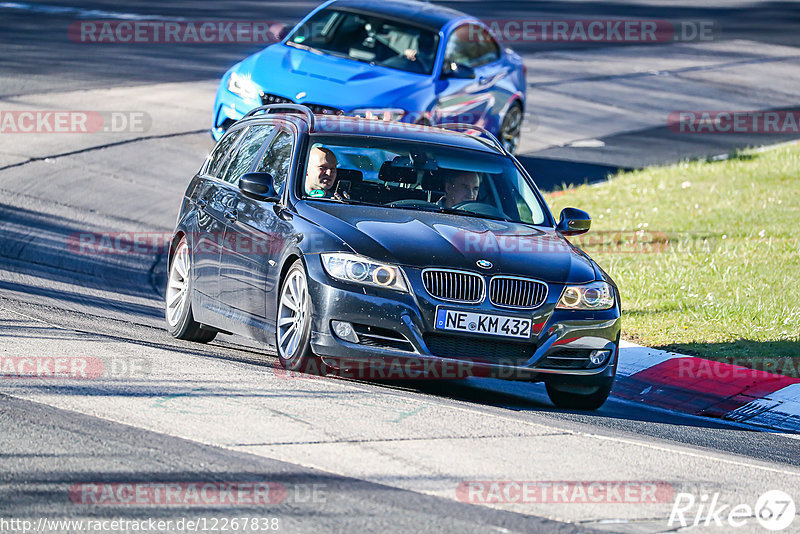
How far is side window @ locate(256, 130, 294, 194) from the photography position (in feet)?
29.9

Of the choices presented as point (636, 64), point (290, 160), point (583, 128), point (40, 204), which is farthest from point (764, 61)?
point (290, 160)

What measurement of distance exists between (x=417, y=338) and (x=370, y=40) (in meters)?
9.02

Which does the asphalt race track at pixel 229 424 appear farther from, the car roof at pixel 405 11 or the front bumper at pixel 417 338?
the car roof at pixel 405 11

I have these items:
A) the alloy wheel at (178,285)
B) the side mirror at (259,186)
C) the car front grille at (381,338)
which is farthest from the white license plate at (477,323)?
the alloy wheel at (178,285)

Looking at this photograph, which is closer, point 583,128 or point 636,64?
point 583,128

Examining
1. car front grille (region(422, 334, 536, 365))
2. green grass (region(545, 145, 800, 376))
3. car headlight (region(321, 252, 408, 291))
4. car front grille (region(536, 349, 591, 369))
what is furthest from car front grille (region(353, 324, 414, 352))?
green grass (region(545, 145, 800, 376))

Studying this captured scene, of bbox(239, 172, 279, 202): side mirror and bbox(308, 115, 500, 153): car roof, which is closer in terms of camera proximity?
bbox(239, 172, 279, 202): side mirror

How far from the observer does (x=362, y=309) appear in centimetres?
775

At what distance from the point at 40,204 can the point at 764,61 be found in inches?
810

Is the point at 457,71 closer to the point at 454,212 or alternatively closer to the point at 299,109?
the point at 299,109

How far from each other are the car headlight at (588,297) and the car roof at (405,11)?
875 centimetres

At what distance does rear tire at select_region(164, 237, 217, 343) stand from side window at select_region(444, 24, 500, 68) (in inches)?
275

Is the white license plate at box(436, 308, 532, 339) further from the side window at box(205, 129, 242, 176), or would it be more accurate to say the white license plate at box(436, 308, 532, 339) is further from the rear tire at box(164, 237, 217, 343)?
the side window at box(205, 129, 242, 176)

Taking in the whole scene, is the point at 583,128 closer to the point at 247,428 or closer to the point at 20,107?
the point at 20,107
